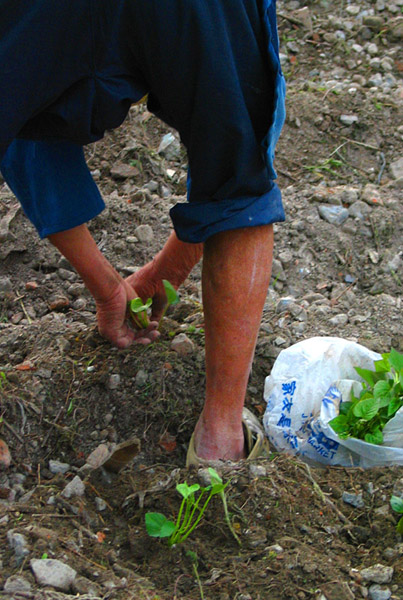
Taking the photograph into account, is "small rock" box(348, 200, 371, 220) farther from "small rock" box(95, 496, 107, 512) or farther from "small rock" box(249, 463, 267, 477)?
"small rock" box(95, 496, 107, 512)

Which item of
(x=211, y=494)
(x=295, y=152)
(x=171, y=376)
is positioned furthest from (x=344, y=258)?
(x=211, y=494)

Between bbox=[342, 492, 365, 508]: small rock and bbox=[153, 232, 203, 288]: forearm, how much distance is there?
0.94m

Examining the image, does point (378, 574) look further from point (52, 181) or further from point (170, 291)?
point (52, 181)

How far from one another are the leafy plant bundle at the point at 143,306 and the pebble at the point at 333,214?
3.79ft

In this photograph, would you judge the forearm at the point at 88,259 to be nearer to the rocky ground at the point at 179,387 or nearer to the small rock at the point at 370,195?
the rocky ground at the point at 179,387

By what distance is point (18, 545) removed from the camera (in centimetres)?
150

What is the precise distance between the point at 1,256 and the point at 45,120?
1.29 meters

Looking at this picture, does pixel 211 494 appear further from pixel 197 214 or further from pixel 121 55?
pixel 121 55

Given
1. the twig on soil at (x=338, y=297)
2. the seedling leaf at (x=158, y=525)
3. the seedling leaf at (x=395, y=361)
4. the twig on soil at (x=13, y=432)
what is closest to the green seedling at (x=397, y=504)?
the seedling leaf at (x=395, y=361)

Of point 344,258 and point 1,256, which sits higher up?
point 1,256

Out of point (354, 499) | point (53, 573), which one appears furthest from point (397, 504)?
point (53, 573)

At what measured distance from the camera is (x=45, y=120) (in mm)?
1765

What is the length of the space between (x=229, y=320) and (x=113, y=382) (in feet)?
1.68

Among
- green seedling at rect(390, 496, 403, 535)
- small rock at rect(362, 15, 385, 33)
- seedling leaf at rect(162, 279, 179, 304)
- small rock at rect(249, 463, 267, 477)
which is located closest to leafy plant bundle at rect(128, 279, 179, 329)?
seedling leaf at rect(162, 279, 179, 304)
